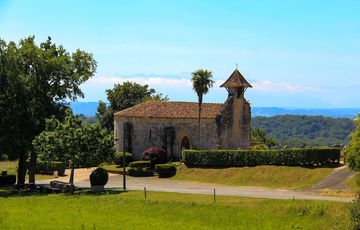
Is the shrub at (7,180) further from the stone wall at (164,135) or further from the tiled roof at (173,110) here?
the tiled roof at (173,110)

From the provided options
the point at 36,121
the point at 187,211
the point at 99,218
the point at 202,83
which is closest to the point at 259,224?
the point at 187,211

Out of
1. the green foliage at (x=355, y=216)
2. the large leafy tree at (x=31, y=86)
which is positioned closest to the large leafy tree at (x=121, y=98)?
the large leafy tree at (x=31, y=86)

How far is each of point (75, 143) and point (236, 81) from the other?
26650mm

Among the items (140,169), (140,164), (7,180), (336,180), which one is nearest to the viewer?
(336,180)

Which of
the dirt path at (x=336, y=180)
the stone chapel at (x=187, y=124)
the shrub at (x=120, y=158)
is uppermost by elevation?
the stone chapel at (x=187, y=124)

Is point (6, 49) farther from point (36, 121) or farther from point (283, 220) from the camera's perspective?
point (283, 220)

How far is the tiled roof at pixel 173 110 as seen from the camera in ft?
228

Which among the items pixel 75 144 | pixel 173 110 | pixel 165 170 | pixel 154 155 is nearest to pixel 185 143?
pixel 173 110

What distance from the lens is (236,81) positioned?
6738 centimetres

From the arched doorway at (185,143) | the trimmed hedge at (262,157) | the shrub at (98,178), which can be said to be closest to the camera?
the shrub at (98,178)

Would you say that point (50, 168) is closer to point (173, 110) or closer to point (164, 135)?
point (164, 135)

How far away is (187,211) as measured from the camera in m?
35.5

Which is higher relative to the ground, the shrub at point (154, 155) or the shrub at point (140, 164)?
the shrub at point (154, 155)

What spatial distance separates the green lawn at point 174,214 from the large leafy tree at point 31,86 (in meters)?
12.2
